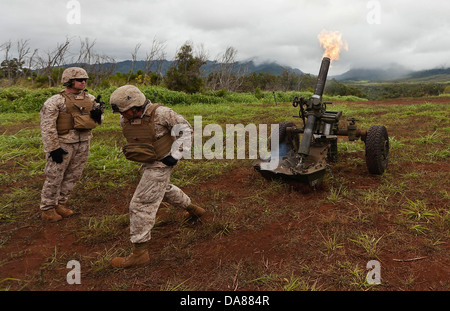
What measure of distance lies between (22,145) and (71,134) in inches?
161

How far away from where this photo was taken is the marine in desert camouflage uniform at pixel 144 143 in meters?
2.68

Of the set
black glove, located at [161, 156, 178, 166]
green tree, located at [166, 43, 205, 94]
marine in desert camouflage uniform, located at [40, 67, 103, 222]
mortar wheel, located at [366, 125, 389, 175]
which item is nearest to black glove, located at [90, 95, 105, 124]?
marine in desert camouflage uniform, located at [40, 67, 103, 222]

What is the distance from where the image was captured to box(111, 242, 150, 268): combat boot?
2643mm

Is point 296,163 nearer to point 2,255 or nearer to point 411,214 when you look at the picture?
point 411,214

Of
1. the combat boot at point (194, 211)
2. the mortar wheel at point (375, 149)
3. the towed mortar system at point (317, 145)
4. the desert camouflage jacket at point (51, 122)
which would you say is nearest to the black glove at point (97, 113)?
the desert camouflage jacket at point (51, 122)

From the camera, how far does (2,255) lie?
114 inches

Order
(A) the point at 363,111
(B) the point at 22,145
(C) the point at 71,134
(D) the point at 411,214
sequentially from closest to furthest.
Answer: (D) the point at 411,214
(C) the point at 71,134
(B) the point at 22,145
(A) the point at 363,111

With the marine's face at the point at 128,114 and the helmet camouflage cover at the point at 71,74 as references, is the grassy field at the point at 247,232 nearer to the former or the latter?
the marine's face at the point at 128,114

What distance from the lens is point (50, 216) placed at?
358 cm

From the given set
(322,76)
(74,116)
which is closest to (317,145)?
(322,76)

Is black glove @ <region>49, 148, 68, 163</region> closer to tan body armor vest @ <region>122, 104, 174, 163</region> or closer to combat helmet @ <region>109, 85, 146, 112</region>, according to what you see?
tan body armor vest @ <region>122, 104, 174, 163</region>

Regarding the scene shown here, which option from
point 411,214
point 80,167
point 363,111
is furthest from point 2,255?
point 363,111

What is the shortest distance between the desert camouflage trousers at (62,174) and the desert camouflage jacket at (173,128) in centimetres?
143

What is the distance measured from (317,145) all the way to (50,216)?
4001 millimetres
